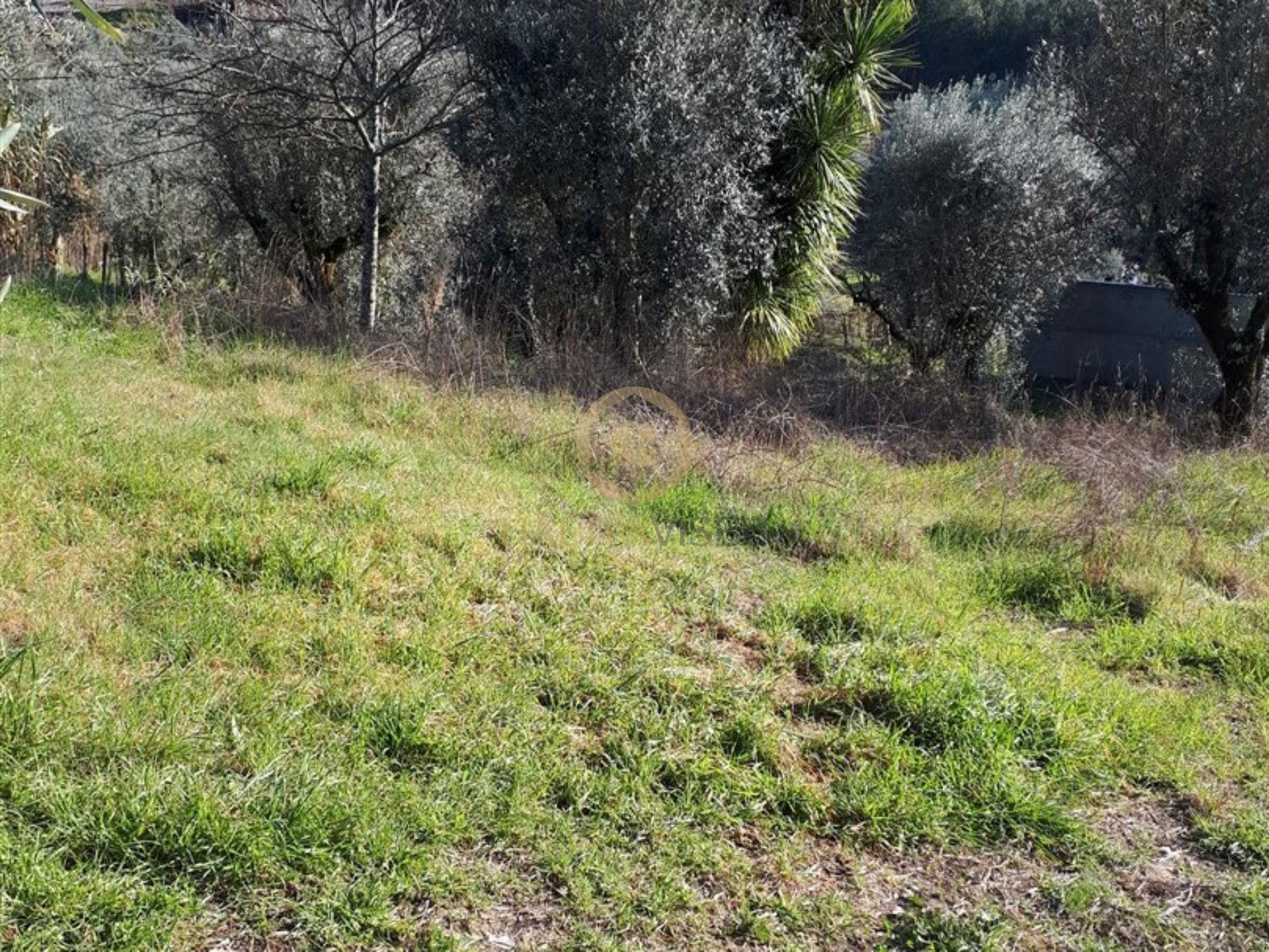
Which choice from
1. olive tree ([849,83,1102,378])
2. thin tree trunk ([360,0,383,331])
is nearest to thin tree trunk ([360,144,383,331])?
thin tree trunk ([360,0,383,331])

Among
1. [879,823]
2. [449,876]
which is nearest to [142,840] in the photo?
[449,876]

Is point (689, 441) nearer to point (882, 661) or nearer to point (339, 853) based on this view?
point (882, 661)

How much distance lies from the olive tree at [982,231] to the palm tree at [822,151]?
127cm

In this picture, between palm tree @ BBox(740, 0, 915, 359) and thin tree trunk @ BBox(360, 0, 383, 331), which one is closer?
thin tree trunk @ BBox(360, 0, 383, 331)

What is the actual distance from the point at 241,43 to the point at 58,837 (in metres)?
8.57

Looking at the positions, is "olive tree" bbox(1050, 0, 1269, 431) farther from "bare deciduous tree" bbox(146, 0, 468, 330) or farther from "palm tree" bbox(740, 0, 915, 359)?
"bare deciduous tree" bbox(146, 0, 468, 330)

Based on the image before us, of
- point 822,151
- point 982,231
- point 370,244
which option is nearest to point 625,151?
point 370,244

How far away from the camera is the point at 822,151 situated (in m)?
10.6

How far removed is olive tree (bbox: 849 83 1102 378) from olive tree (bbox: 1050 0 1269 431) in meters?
1.23

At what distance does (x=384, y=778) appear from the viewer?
315 centimetres

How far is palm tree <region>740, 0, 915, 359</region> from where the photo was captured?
10.6m

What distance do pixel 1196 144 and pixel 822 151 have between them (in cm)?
329

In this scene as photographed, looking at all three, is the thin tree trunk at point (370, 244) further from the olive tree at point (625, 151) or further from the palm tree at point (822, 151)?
the palm tree at point (822, 151)

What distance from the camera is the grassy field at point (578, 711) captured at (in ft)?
9.18
